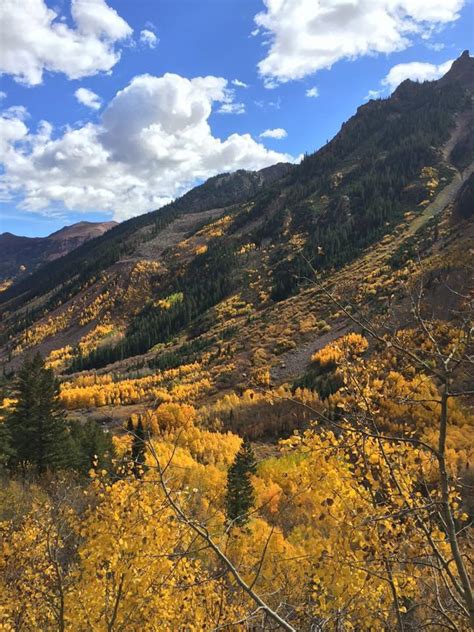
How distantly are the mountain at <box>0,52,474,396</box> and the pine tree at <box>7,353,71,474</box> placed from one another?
102 ft

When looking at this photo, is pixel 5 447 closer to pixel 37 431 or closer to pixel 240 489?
pixel 37 431

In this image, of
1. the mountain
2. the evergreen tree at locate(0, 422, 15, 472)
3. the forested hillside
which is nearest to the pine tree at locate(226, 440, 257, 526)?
the forested hillside

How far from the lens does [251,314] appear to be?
323 ft

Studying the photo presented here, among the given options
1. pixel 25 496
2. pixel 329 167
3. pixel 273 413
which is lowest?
pixel 273 413

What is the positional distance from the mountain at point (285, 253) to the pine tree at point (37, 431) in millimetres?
31063

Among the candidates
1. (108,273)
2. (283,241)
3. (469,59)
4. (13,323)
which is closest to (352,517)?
(283,241)

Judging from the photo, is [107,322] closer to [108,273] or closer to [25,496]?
[108,273]

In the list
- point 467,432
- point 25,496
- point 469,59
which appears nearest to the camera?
point 25,496

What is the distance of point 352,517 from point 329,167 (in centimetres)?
18837

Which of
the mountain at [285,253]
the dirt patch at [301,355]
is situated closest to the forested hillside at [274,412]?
the dirt patch at [301,355]

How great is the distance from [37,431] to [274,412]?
2233 cm

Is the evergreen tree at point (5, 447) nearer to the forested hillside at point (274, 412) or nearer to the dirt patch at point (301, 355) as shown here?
the forested hillside at point (274, 412)

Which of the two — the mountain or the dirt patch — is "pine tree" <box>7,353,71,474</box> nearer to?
the mountain

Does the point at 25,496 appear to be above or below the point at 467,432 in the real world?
above
